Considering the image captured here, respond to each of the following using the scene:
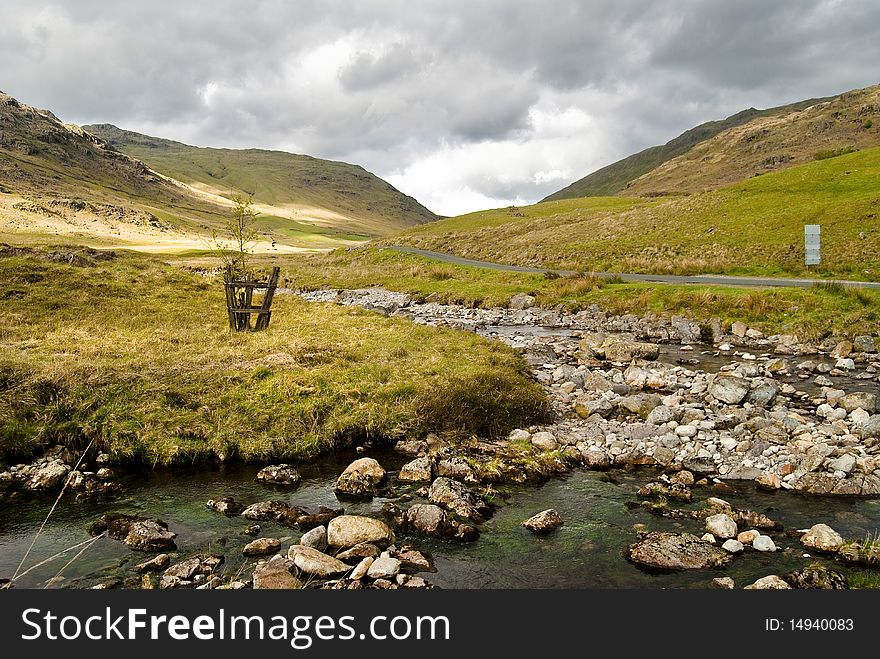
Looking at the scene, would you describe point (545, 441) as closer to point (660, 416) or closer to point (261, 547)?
point (660, 416)

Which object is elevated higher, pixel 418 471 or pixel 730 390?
pixel 730 390

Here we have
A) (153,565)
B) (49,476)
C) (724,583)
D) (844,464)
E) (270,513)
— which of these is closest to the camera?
(724,583)

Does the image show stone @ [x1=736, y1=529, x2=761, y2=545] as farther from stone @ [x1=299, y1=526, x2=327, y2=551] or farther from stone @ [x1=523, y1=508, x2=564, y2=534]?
stone @ [x1=299, y1=526, x2=327, y2=551]

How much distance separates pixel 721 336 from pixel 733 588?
22774mm

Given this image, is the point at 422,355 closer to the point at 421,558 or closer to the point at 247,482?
the point at 247,482

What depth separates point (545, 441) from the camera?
13641 mm

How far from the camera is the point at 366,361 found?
18.6m

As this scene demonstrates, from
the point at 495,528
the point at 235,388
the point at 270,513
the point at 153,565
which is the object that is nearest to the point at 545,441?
the point at 495,528

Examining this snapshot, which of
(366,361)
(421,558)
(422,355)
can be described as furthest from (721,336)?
(421,558)

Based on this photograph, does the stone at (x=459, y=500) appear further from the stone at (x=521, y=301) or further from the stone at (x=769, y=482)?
the stone at (x=521, y=301)

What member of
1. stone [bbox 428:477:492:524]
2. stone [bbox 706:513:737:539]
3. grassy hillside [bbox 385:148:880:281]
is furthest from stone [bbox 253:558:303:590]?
grassy hillside [bbox 385:148:880:281]

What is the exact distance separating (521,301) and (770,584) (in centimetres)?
3422

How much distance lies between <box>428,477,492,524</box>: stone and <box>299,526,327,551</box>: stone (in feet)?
7.99

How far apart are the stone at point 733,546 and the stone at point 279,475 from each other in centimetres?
875
